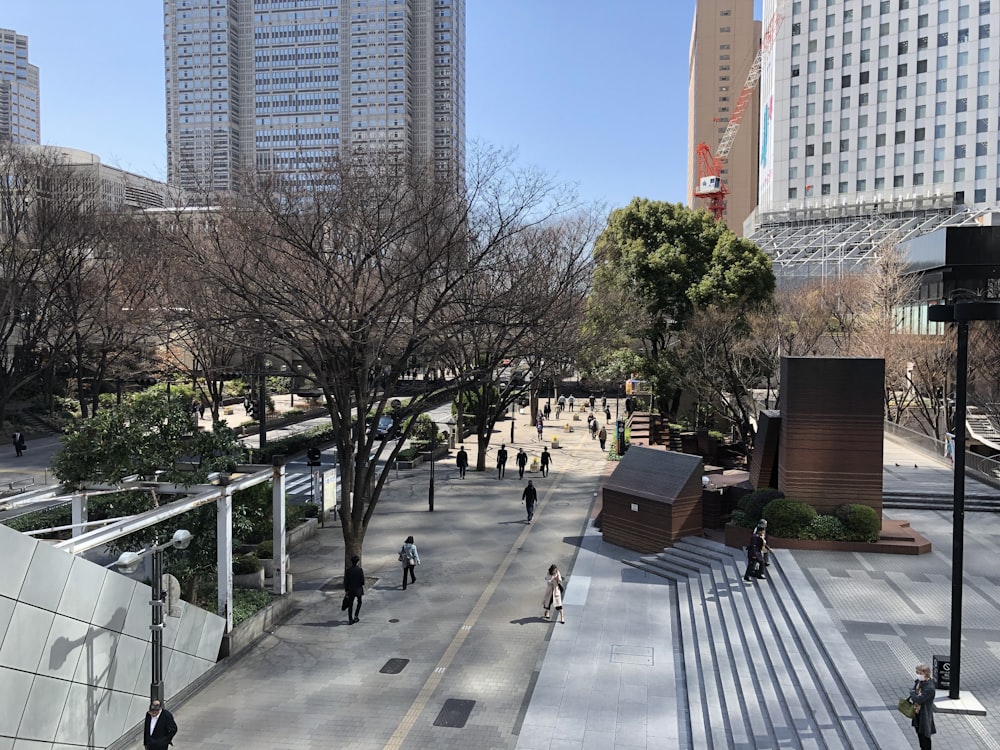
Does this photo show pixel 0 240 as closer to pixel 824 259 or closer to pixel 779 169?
pixel 824 259

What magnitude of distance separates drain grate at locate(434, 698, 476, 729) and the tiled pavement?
0.10m

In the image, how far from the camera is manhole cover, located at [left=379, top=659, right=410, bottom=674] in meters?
12.6

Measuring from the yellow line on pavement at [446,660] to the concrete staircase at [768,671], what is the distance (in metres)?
3.80

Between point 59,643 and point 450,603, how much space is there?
Answer: 27.5 feet

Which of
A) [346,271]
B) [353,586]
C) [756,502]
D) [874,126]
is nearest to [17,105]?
[874,126]

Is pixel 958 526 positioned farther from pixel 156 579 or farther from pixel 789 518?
pixel 156 579

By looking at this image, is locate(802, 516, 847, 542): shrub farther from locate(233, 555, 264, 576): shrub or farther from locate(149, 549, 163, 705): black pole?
locate(149, 549, 163, 705): black pole

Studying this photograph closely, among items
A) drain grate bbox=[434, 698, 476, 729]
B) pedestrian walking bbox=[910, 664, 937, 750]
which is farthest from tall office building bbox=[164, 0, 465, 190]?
pedestrian walking bbox=[910, 664, 937, 750]

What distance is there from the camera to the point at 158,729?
9.06m

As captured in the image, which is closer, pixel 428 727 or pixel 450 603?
pixel 428 727

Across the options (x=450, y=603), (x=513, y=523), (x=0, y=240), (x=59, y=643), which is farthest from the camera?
(x=0, y=240)

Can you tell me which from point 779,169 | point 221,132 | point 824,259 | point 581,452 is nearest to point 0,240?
point 581,452

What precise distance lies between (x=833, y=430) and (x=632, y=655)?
7.99m

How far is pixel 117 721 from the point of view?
1016 centimetres
